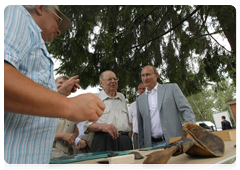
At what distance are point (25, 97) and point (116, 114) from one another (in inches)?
95.4

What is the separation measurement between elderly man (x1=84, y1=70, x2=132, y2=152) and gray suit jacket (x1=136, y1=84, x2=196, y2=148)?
0.33 meters

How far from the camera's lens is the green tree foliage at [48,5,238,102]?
4121mm

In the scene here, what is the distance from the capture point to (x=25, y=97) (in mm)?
568

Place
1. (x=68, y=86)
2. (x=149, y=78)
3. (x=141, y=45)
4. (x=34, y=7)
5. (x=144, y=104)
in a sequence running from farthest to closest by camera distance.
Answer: (x=141, y=45), (x=149, y=78), (x=144, y=104), (x=68, y=86), (x=34, y=7)

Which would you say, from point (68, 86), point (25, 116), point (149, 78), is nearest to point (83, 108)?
point (25, 116)

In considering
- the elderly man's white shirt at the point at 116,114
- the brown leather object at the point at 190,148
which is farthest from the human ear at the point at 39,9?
the elderly man's white shirt at the point at 116,114

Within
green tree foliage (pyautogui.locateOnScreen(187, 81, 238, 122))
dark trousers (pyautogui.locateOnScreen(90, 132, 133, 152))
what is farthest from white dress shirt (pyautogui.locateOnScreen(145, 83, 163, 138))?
green tree foliage (pyautogui.locateOnScreen(187, 81, 238, 122))

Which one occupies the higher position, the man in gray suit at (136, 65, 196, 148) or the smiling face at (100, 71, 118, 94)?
the smiling face at (100, 71, 118, 94)

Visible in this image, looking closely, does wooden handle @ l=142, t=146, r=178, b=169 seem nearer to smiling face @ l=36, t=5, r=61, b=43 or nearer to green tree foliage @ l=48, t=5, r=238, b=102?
smiling face @ l=36, t=5, r=61, b=43

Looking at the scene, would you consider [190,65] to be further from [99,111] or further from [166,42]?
[99,111]

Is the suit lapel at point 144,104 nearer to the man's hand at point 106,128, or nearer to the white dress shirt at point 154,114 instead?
the white dress shirt at point 154,114

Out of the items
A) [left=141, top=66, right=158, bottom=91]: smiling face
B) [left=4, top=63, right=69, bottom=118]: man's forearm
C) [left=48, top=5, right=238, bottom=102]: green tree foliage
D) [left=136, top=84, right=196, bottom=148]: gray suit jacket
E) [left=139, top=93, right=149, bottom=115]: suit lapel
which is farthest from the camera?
[left=48, top=5, right=238, bottom=102]: green tree foliage

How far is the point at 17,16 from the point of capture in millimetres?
716

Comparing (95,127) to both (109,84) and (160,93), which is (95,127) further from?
(160,93)
